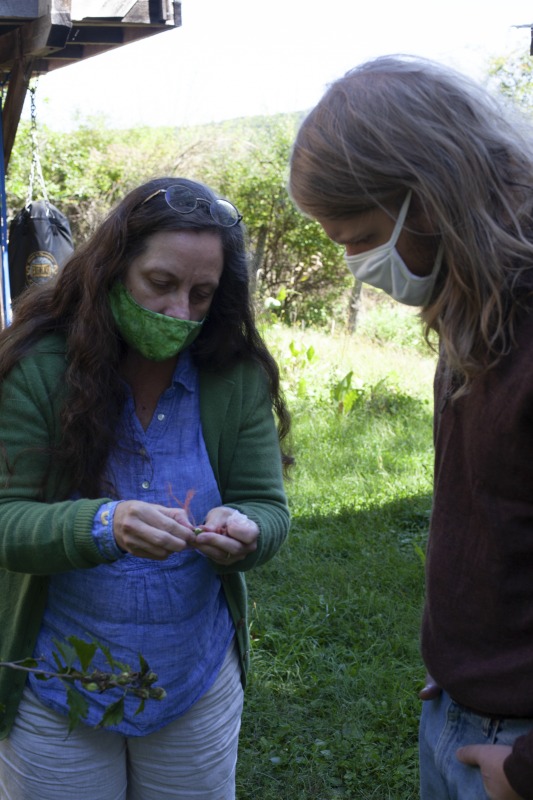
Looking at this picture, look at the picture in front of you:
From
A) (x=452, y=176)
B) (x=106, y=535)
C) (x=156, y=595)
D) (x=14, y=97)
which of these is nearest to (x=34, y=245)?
(x=14, y=97)

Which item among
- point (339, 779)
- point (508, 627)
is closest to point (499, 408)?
point (508, 627)

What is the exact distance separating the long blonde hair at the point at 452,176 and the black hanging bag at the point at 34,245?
3837 mm

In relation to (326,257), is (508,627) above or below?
above

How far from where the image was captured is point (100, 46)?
487 cm

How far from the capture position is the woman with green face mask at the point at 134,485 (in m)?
1.87

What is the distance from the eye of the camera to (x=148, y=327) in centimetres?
193

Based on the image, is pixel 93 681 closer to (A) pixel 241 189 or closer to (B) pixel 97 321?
(B) pixel 97 321

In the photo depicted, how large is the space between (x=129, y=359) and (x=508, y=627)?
3.51ft

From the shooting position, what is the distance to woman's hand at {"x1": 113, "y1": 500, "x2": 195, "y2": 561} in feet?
5.55

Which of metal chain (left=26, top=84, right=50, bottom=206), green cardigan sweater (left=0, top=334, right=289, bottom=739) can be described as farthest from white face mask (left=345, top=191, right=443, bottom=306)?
metal chain (left=26, top=84, right=50, bottom=206)

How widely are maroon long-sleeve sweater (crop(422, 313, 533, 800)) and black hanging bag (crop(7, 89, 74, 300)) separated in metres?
3.94

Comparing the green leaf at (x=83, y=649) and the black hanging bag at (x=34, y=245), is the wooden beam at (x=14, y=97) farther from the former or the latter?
the green leaf at (x=83, y=649)

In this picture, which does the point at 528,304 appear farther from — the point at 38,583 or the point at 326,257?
the point at 326,257

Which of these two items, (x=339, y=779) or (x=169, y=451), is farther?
(x=339, y=779)
